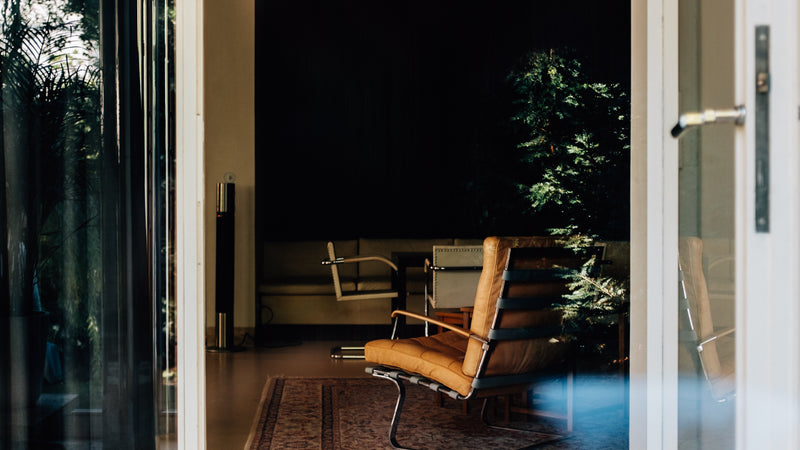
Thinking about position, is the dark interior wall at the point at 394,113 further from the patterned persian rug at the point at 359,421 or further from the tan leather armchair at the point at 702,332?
the tan leather armchair at the point at 702,332

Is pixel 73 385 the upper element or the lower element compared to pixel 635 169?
lower

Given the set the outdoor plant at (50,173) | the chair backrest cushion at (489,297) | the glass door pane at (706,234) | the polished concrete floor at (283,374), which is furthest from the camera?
the polished concrete floor at (283,374)

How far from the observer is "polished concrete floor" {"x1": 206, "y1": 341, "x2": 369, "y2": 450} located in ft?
11.7

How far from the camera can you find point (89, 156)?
1.90 m

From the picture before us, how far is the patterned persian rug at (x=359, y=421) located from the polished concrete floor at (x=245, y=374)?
9 centimetres

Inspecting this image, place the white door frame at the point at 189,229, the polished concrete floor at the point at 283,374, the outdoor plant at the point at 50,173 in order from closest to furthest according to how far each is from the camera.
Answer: the outdoor plant at the point at 50,173, the white door frame at the point at 189,229, the polished concrete floor at the point at 283,374

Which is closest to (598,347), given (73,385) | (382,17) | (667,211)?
(667,211)

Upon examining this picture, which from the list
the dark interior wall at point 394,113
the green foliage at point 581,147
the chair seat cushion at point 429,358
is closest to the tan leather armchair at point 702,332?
the chair seat cushion at point 429,358

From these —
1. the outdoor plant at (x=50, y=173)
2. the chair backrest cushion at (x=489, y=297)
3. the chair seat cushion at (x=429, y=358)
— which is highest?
the outdoor plant at (x=50, y=173)

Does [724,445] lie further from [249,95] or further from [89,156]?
[249,95]

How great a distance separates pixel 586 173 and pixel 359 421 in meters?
1.79

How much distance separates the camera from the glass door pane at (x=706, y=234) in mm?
1585

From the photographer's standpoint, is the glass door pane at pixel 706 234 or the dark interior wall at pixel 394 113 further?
the dark interior wall at pixel 394 113

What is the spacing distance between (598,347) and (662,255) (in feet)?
5.06
